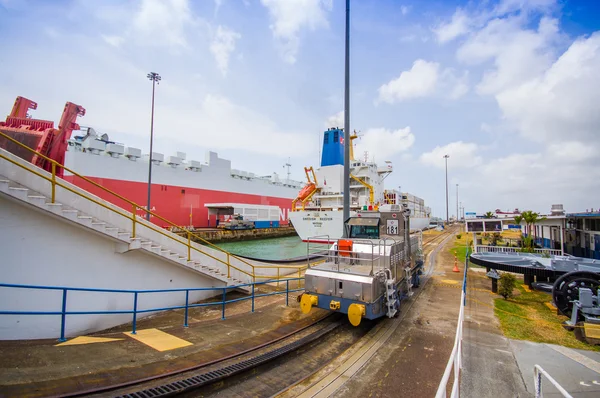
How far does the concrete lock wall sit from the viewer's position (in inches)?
227

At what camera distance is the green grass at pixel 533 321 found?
20.2 feet

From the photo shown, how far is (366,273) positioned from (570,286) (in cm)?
598

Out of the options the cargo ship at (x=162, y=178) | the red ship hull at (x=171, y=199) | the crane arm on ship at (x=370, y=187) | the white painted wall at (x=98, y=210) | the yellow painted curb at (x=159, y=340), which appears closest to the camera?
the yellow painted curb at (x=159, y=340)

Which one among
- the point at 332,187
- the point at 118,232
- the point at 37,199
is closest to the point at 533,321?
the point at 118,232

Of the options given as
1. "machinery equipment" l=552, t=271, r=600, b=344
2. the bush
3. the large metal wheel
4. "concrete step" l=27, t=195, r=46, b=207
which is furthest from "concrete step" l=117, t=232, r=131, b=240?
the bush

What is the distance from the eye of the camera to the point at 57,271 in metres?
6.34

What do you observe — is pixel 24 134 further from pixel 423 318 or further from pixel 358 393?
pixel 423 318

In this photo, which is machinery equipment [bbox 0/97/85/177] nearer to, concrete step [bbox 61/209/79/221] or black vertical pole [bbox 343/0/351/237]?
concrete step [bbox 61/209/79/221]

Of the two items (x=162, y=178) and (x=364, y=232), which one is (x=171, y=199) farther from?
(x=364, y=232)

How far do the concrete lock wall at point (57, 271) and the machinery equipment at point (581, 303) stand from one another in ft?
35.5

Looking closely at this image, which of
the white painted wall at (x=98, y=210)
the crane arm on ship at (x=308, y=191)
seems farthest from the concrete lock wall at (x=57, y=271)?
the crane arm on ship at (x=308, y=191)

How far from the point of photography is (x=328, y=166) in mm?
33625

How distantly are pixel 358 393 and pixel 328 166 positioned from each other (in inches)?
Answer: 1194

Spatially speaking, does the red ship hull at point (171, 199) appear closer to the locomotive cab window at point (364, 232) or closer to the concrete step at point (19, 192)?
the concrete step at point (19, 192)
